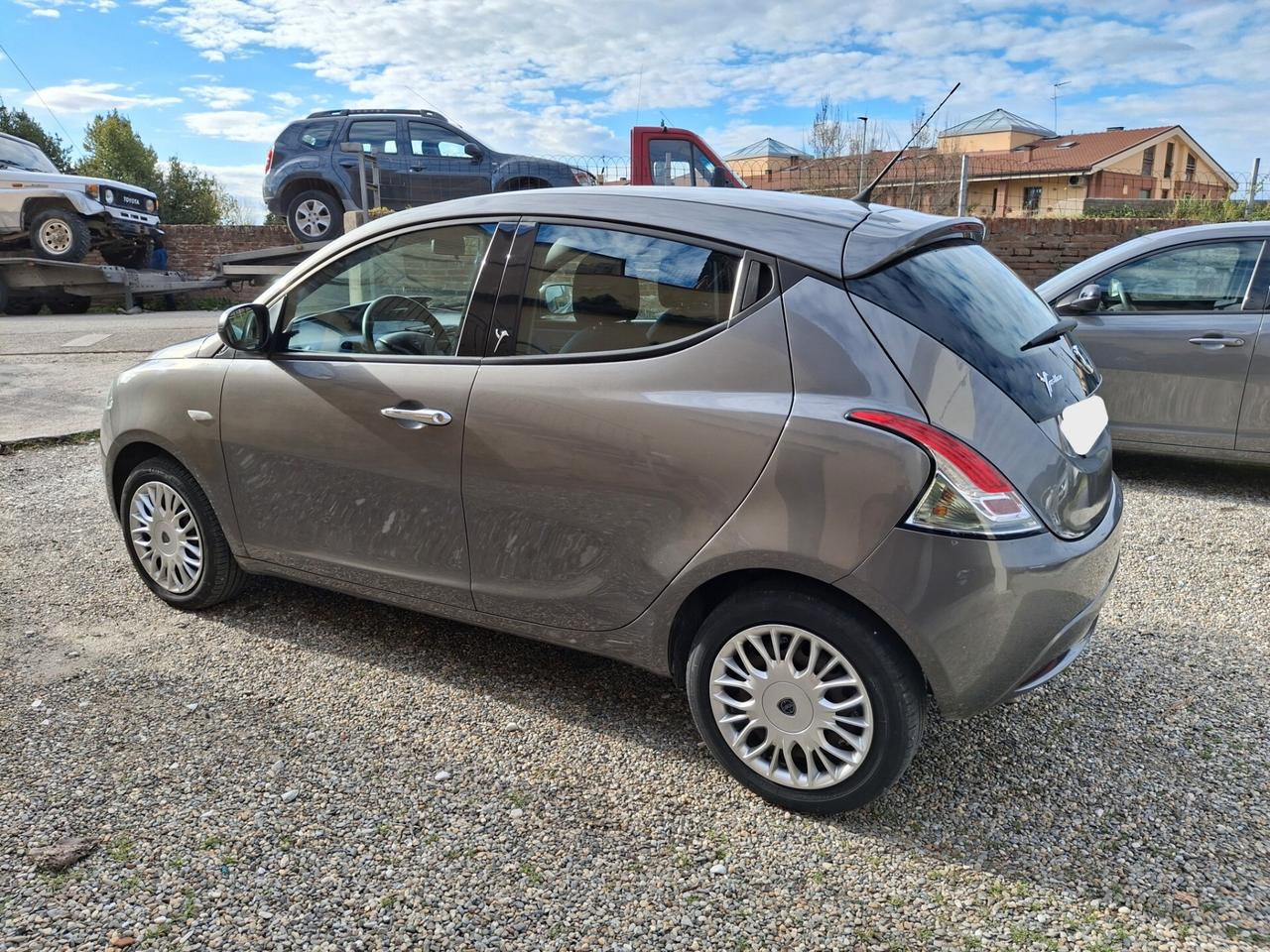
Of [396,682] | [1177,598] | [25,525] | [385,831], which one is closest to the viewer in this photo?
[385,831]

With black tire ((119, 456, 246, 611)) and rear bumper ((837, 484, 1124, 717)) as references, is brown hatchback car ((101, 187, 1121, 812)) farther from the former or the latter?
black tire ((119, 456, 246, 611))

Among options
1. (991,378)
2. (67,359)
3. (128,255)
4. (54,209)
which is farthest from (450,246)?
(128,255)

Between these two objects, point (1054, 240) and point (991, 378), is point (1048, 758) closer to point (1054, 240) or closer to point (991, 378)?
point (991, 378)

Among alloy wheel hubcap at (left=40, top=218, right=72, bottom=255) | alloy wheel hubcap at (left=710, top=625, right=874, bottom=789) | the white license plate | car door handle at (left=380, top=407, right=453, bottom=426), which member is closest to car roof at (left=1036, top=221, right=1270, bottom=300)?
the white license plate

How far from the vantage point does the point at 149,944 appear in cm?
220

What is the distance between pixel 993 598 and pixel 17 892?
2.50 meters

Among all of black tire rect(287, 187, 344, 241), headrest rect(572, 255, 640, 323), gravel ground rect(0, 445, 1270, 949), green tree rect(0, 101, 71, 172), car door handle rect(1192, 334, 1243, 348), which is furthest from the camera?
green tree rect(0, 101, 71, 172)

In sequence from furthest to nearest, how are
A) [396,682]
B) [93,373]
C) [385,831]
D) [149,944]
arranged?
[93,373] < [396,682] < [385,831] < [149,944]

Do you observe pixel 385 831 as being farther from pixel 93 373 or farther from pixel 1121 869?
pixel 93 373

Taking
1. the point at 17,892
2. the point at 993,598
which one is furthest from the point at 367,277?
the point at 993,598

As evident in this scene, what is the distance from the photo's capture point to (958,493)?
233cm

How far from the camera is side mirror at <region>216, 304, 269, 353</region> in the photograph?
3.51 meters

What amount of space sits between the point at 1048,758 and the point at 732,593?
1195 millimetres

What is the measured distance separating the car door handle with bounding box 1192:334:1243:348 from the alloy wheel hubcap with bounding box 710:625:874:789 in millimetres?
4317
